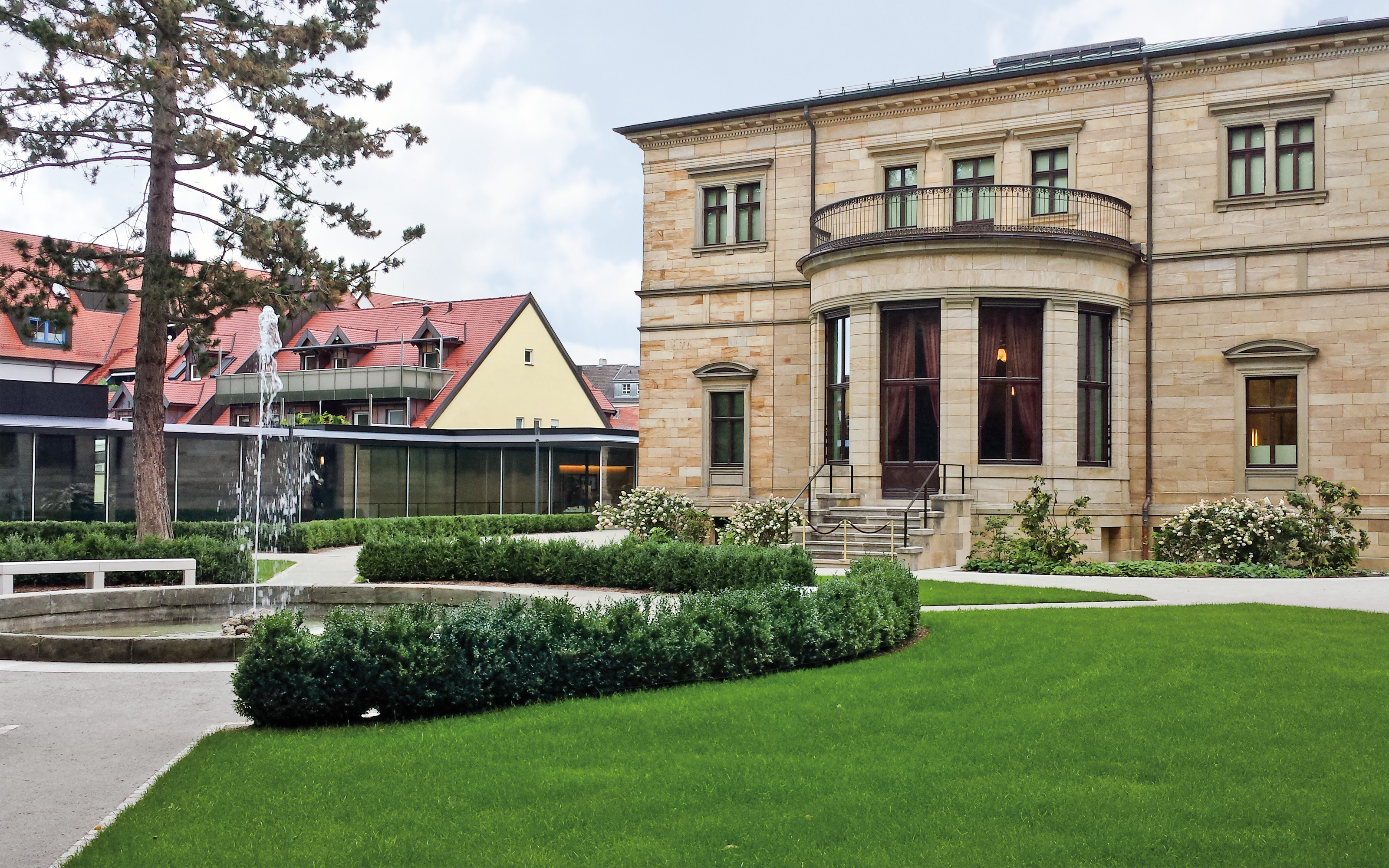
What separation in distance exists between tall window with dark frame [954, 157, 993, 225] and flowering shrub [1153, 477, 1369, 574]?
26.7ft

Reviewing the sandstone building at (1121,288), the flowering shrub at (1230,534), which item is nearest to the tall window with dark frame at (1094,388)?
the sandstone building at (1121,288)

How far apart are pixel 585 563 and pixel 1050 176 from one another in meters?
14.6

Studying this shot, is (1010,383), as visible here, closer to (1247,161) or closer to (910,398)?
(910,398)

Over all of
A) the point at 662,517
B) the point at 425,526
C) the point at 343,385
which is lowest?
the point at 425,526

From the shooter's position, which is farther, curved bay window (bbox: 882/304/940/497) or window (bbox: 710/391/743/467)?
window (bbox: 710/391/743/467)

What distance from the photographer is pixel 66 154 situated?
2253cm

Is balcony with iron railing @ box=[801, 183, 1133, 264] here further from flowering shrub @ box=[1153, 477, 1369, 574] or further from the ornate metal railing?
flowering shrub @ box=[1153, 477, 1369, 574]

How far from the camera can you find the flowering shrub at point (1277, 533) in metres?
22.3

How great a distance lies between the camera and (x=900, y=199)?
28.4 metres

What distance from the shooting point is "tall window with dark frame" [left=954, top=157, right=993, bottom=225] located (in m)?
27.5

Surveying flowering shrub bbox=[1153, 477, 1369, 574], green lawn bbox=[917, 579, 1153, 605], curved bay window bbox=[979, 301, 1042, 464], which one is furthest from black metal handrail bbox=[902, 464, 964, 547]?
green lawn bbox=[917, 579, 1153, 605]

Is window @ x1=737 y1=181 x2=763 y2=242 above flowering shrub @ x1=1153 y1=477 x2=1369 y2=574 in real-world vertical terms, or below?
above

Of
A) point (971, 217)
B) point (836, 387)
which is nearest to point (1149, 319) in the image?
point (971, 217)

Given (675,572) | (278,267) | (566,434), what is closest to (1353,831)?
(675,572)
